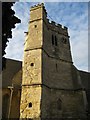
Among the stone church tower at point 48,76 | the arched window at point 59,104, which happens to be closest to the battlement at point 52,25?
the stone church tower at point 48,76

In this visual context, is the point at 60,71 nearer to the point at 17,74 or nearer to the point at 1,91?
the point at 17,74

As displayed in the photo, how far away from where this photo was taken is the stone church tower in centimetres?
1543

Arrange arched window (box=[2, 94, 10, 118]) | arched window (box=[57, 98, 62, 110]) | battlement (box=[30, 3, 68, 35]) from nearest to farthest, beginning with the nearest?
arched window (box=[2, 94, 10, 118]) → arched window (box=[57, 98, 62, 110]) → battlement (box=[30, 3, 68, 35])

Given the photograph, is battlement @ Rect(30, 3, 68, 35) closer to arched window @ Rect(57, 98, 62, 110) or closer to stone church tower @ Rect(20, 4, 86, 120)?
stone church tower @ Rect(20, 4, 86, 120)

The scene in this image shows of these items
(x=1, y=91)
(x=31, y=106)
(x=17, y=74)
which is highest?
(x=17, y=74)

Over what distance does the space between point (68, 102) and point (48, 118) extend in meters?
3.41

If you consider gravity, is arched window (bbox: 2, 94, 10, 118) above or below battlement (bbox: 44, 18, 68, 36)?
below

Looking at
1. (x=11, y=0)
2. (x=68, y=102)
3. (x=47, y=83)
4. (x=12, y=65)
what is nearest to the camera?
(x=11, y=0)

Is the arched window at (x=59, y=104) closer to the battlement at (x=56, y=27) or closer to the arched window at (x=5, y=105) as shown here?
the arched window at (x=5, y=105)

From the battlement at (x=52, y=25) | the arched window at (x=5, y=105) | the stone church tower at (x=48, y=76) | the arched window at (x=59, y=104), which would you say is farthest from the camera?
the battlement at (x=52, y=25)

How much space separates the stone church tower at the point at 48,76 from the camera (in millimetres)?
15430

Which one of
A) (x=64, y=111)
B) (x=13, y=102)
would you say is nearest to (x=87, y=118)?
(x=64, y=111)

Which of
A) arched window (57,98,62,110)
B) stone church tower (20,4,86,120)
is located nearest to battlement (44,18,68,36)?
stone church tower (20,4,86,120)

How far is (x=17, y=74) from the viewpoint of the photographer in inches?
768
